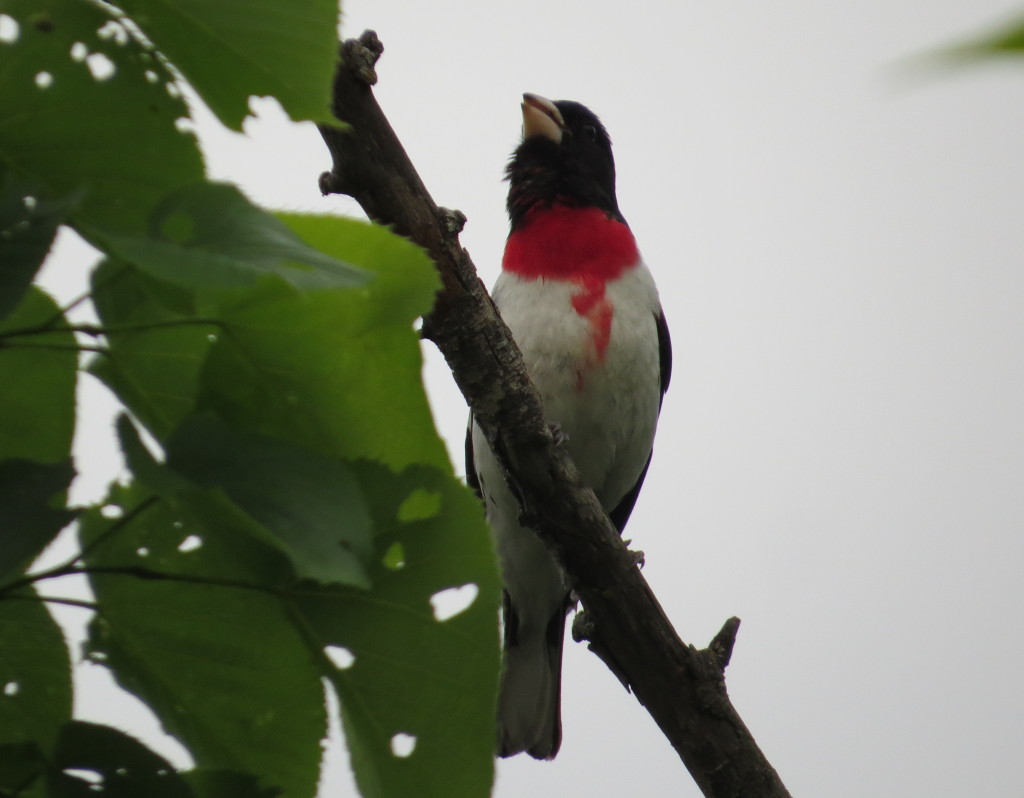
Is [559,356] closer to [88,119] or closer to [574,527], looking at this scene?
[574,527]

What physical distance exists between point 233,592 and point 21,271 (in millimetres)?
408

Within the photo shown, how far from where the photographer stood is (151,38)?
925 mm

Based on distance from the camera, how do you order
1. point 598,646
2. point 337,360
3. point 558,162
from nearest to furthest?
point 337,360 → point 598,646 → point 558,162

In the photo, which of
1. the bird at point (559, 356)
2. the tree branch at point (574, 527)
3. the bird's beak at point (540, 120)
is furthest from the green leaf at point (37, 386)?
the bird's beak at point (540, 120)

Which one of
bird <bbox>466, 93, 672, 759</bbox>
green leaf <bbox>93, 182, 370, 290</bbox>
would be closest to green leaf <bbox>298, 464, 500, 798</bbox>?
green leaf <bbox>93, 182, 370, 290</bbox>

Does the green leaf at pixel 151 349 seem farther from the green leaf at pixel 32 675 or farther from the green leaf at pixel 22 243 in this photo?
the green leaf at pixel 32 675

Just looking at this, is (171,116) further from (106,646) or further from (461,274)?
(461,274)

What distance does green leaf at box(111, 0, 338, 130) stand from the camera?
2.91 feet

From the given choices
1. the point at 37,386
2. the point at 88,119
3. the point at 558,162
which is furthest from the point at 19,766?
the point at 558,162

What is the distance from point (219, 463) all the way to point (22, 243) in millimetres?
210

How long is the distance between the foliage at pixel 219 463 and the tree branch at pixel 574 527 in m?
1.69

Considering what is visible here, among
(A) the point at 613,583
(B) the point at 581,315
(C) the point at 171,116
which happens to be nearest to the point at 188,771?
(C) the point at 171,116

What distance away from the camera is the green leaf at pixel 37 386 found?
979 millimetres

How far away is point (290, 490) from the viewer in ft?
2.84
